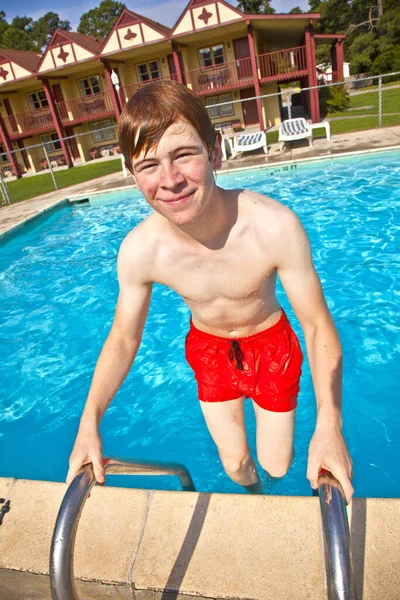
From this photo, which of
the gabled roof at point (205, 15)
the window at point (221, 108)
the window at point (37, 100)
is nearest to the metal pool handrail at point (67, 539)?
the gabled roof at point (205, 15)

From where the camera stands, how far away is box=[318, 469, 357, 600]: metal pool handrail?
0.89 m

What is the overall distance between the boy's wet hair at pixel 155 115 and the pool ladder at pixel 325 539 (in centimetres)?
125

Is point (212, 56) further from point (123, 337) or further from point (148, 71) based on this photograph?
point (123, 337)

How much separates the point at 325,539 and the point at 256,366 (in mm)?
1446

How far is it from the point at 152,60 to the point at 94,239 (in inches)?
836

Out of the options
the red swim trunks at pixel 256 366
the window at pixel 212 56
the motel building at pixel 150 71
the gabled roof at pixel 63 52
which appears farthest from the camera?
the gabled roof at pixel 63 52

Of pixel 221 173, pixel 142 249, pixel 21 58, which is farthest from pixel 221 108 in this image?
pixel 142 249

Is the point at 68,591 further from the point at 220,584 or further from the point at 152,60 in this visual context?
the point at 152,60

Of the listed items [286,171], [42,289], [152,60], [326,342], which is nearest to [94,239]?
[42,289]

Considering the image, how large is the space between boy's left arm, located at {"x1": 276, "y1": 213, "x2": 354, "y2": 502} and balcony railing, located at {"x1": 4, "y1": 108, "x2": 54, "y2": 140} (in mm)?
31914

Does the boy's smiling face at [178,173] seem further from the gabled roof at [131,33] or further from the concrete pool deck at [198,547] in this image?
the gabled roof at [131,33]

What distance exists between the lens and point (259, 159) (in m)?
14.4

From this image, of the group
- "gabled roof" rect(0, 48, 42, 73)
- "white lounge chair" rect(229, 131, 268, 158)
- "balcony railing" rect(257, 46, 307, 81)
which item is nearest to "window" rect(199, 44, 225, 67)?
"balcony railing" rect(257, 46, 307, 81)

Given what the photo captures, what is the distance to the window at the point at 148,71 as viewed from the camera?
26.7 metres
